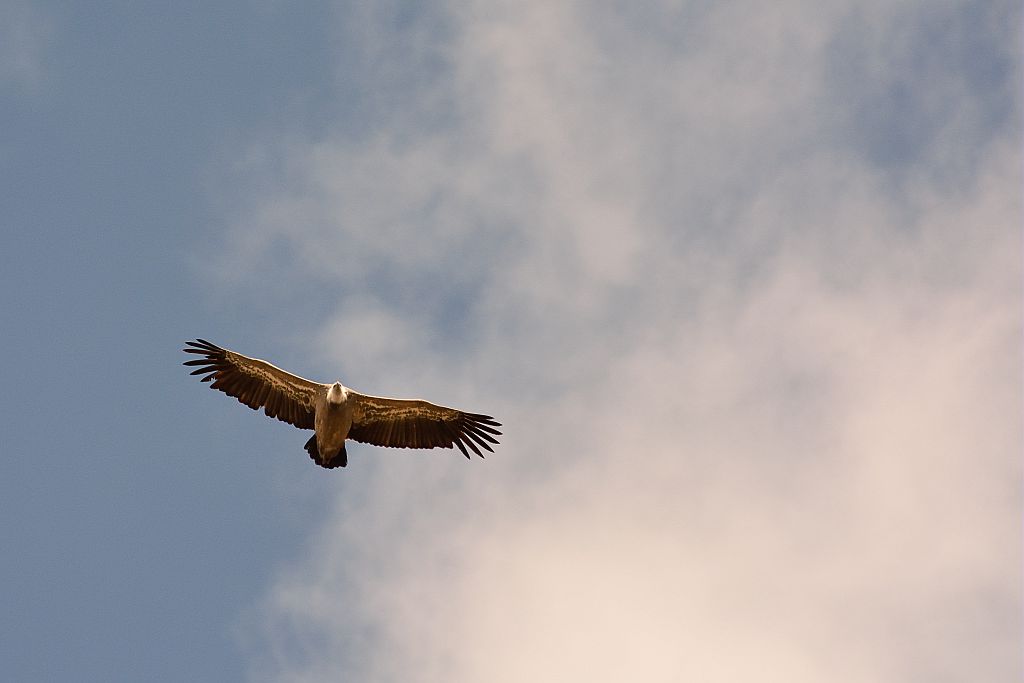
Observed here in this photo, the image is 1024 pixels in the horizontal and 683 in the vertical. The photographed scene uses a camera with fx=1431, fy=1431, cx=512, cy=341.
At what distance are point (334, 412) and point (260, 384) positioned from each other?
2.23 m

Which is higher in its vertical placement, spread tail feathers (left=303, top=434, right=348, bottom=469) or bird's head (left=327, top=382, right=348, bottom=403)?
bird's head (left=327, top=382, right=348, bottom=403)

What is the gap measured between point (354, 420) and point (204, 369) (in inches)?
162

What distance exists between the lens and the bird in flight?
37.2m

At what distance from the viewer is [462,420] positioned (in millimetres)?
38812

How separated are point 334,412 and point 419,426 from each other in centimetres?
280

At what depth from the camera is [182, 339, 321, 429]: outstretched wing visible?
122 ft

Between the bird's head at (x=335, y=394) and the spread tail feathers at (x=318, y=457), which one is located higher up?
the bird's head at (x=335, y=394)

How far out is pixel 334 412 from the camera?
37031 mm

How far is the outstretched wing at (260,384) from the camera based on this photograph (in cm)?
3719

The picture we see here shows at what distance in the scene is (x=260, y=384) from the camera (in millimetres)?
37656

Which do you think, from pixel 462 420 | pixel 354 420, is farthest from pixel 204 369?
pixel 462 420

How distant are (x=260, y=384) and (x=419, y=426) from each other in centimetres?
443

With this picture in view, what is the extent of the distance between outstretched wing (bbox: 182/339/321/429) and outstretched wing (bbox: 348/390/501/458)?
149 cm

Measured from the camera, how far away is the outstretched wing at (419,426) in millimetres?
38219
